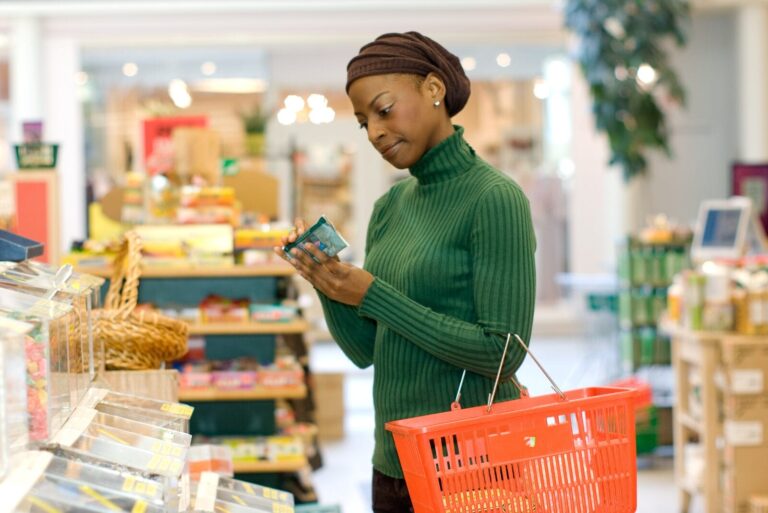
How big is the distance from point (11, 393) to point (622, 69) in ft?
26.3

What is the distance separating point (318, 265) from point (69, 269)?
505mm

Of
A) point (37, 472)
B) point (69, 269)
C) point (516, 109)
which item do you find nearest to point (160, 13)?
point (516, 109)

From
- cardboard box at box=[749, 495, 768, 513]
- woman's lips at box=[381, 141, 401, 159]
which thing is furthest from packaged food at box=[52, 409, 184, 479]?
cardboard box at box=[749, 495, 768, 513]

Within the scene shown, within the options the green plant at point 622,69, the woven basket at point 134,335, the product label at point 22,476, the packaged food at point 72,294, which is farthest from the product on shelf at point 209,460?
the green plant at point 622,69

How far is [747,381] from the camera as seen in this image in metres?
5.21

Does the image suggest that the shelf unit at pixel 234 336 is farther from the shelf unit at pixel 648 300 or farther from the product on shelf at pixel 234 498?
the shelf unit at pixel 648 300

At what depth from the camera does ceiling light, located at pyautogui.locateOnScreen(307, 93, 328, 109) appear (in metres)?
14.1

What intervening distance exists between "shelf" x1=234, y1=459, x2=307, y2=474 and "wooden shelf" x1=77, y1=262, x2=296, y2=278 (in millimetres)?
767

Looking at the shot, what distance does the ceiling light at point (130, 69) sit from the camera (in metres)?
14.4

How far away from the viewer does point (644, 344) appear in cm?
730

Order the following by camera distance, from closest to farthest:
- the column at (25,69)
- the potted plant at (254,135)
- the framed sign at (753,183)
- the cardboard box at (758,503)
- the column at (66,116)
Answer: the cardboard box at (758,503)
the potted plant at (254,135)
the framed sign at (753,183)
the column at (25,69)
the column at (66,116)

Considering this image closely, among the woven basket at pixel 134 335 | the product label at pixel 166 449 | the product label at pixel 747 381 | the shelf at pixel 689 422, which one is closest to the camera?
the product label at pixel 166 449

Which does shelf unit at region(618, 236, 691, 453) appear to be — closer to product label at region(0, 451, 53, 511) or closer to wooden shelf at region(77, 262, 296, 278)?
wooden shelf at region(77, 262, 296, 278)

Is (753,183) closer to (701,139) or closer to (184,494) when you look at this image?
(701,139)
